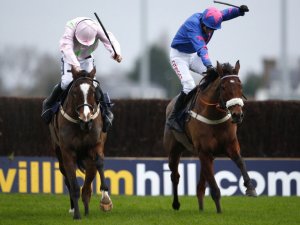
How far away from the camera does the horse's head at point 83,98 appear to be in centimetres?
1068

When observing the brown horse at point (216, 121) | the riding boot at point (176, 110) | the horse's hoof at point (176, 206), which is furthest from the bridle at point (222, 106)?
the horse's hoof at point (176, 206)

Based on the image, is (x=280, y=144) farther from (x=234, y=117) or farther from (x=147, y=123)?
(x=234, y=117)

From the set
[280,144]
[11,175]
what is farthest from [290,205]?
[11,175]

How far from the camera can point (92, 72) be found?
11070mm

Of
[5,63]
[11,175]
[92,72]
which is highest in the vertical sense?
[92,72]

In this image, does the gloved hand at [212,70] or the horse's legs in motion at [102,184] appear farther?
the gloved hand at [212,70]

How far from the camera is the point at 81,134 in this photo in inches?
437

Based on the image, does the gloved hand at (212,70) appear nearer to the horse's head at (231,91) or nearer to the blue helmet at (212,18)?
the horse's head at (231,91)

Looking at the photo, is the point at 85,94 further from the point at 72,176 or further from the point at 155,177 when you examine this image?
the point at 155,177

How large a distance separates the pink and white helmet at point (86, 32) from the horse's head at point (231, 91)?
1897 mm

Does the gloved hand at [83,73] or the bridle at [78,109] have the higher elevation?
the gloved hand at [83,73]

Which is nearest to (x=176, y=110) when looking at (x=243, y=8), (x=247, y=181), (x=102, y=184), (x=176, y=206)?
(x=176, y=206)

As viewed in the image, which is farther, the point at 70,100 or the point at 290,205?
the point at 290,205

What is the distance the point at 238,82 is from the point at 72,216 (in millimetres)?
2733
